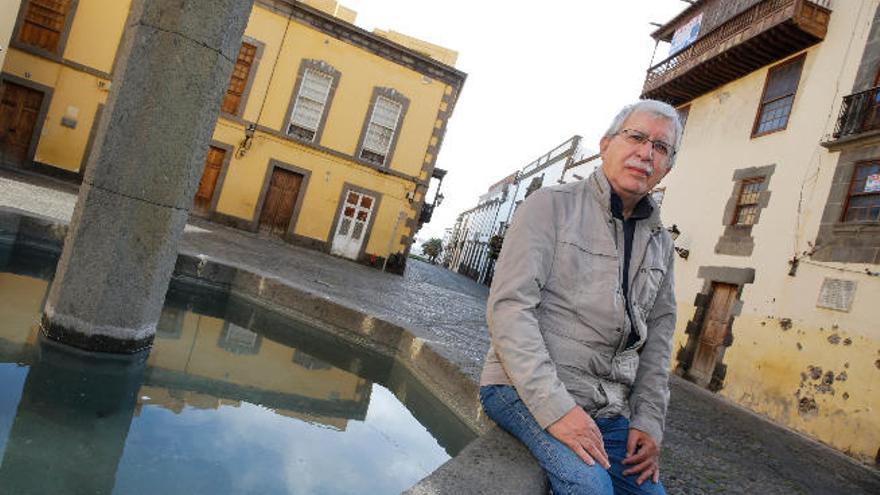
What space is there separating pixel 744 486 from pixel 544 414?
2.96 m

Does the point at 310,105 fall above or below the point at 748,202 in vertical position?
above

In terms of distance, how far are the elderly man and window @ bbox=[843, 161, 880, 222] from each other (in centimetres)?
901

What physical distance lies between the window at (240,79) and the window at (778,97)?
45.4ft

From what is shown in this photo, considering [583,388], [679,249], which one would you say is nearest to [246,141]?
[679,249]

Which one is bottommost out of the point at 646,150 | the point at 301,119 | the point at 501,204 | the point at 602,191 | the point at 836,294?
the point at 602,191

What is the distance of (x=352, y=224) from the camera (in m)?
17.0

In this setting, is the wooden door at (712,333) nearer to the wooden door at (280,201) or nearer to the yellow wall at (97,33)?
the wooden door at (280,201)

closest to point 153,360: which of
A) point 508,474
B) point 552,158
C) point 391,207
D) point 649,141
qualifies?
point 508,474

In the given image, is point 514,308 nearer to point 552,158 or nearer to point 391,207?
point 391,207

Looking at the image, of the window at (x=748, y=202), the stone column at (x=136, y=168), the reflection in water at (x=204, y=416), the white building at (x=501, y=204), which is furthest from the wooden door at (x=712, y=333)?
the stone column at (x=136, y=168)

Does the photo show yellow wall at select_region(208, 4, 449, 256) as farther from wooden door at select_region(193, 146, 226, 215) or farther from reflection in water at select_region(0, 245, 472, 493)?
reflection in water at select_region(0, 245, 472, 493)

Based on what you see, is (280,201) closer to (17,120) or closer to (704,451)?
(17,120)

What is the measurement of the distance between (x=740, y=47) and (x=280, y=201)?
13184mm

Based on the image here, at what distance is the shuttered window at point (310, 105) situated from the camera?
16500mm
